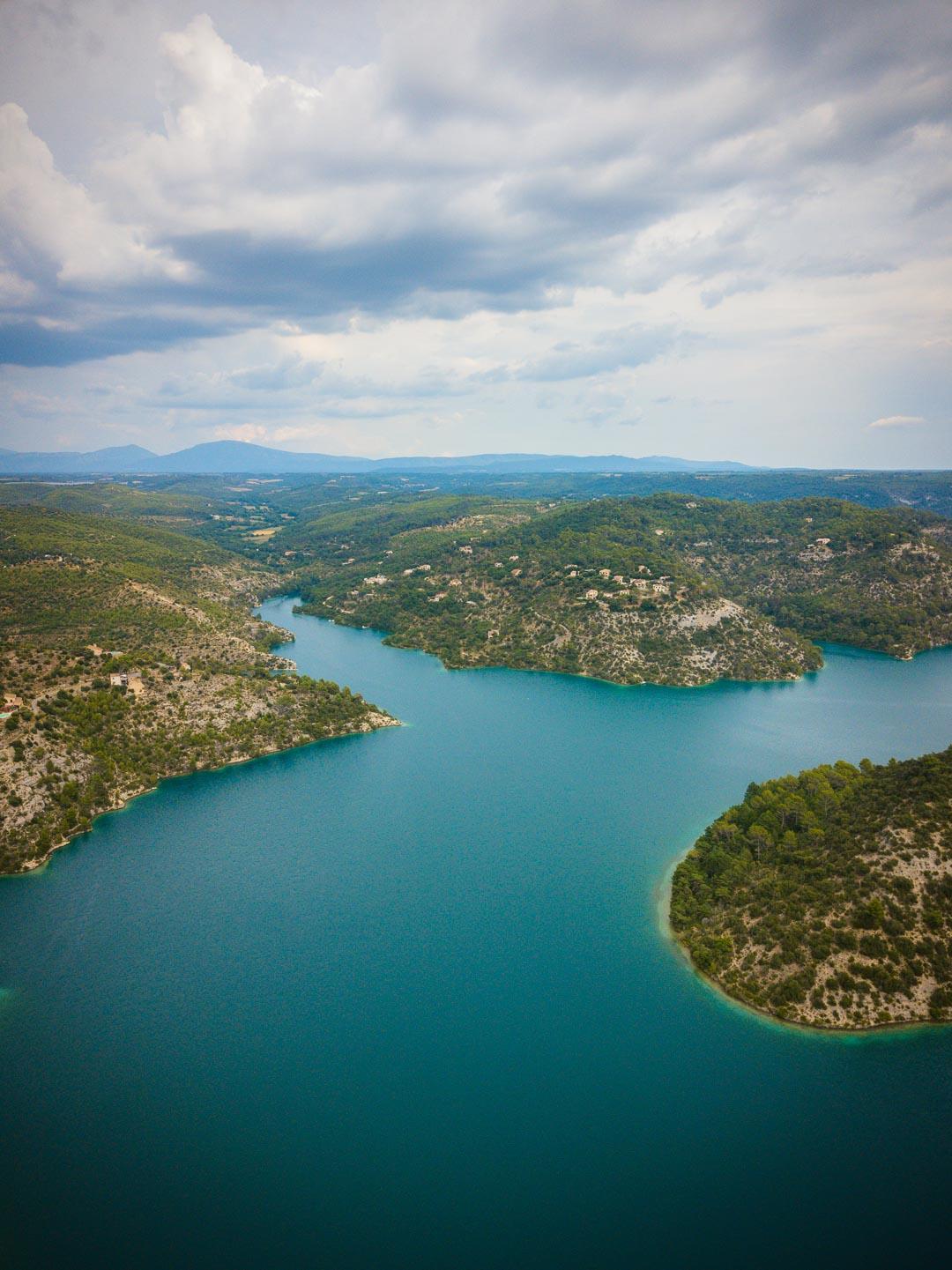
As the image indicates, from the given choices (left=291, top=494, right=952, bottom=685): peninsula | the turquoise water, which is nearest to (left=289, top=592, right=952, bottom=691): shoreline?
(left=291, top=494, right=952, bottom=685): peninsula

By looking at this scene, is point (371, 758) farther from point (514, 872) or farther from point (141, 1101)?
point (141, 1101)

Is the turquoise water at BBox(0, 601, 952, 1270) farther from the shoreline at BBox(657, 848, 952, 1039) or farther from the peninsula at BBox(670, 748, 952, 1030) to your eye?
the peninsula at BBox(670, 748, 952, 1030)

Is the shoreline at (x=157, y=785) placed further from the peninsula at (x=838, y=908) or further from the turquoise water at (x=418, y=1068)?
the peninsula at (x=838, y=908)

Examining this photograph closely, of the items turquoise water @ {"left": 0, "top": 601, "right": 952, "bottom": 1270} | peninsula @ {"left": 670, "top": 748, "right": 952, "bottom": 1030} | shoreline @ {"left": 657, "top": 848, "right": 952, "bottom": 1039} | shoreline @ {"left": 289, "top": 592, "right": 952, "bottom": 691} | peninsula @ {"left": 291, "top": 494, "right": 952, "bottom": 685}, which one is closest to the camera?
A: turquoise water @ {"left": 0, "top": 601, "right": 952, "bottom": 1270}

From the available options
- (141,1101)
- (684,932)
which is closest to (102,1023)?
(141,1101)

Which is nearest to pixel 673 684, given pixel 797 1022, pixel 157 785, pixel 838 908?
pixel 838 908
